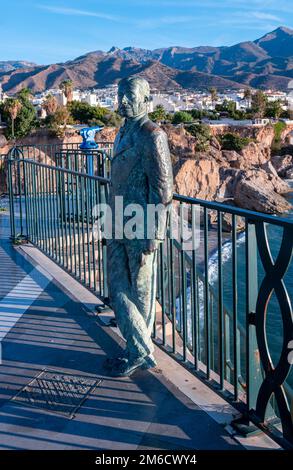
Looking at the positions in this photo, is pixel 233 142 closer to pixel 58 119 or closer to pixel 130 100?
pixel 58 119

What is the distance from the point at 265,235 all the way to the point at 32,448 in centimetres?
154

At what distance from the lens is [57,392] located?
3248mm

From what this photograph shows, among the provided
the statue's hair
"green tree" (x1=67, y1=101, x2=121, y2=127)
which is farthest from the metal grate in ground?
"green tree" (x1=67, y1=101, x2=121, y2=127)

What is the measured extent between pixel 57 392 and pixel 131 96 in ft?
5.88

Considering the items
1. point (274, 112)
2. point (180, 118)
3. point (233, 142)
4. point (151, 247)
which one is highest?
point (274, 112)

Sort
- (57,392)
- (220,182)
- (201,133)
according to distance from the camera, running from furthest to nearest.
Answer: (201,133) < (220,182) < (57,392)

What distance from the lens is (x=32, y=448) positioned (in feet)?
8.73

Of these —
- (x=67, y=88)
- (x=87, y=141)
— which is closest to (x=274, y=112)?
(x=67, y=88)

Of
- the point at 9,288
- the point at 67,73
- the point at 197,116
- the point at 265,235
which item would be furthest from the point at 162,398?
the point at 67,73

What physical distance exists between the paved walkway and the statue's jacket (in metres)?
0.94

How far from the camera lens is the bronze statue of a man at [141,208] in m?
3.05

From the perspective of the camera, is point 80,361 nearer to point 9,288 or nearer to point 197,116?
point 9,288

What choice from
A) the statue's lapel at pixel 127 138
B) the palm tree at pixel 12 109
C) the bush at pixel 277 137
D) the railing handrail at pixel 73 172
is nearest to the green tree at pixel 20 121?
the palm tree at pixel 12 109

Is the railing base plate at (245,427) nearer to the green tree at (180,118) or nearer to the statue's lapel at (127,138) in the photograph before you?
the statue's lapel at (127,138)
